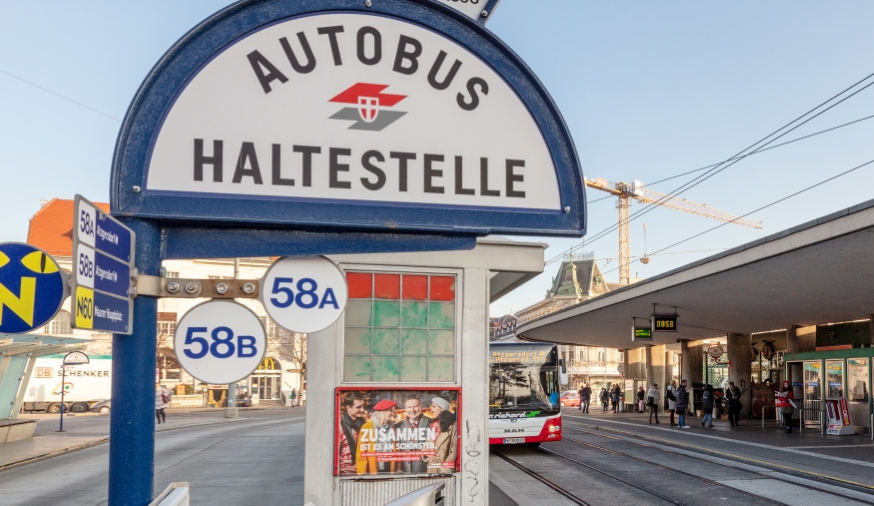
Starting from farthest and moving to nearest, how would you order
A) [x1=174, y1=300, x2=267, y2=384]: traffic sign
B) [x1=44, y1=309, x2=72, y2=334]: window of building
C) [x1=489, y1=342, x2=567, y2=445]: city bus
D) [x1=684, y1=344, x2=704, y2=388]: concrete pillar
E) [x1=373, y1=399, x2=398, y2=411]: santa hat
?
[x1=684, y1=344, x2=704, y2=388]: concrete pillar
[x1=44, y1=309, x2=72, y2=334]: window of building
[x1=489, y1=342, x2=567, y2=445]: city bus
[x1=373, y1=399, x2=398, y2=411]: santa hat
[x1=174, y1=300, x2=267, y2=384]: traffic sign

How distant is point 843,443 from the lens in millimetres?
21234

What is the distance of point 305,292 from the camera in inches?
170

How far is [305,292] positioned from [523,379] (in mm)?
16424

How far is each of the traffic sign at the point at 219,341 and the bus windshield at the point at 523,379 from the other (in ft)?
52.7

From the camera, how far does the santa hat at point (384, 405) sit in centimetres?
891

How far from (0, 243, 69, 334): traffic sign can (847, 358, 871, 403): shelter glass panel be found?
2471 cm

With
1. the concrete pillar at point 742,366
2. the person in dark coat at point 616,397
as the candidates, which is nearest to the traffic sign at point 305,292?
the concrete pillar at point 742,366

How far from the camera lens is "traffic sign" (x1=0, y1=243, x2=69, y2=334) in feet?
12.3

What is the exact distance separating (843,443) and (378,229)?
69.5ft

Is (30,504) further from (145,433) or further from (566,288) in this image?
(566,288)

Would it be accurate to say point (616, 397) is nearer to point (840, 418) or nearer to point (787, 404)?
point (787, 404)

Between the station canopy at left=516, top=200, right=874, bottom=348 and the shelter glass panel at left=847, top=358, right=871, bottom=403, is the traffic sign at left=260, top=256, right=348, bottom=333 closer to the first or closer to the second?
the station canopy at left=516, top=200, right=874, bottom=348

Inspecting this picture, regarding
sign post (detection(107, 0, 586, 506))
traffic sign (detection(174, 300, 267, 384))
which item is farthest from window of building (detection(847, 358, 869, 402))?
traffic sign (detection(174, 300, 267, 384))

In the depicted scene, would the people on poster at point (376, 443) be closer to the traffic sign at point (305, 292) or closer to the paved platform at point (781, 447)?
the traffic sign at point (305, 292)
